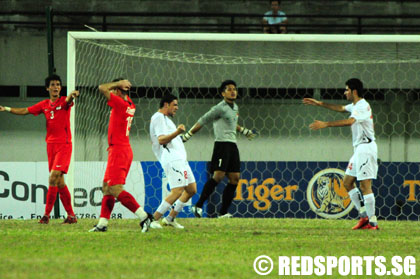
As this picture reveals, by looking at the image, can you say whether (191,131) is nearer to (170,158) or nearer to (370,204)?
(170,158)

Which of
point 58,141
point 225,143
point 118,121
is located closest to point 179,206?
point 118,121

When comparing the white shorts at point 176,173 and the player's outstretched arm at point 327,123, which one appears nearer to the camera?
the player's outstretched arm at point 327,123

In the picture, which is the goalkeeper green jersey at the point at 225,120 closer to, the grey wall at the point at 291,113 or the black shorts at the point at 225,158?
the black shorts at the point at 225,158

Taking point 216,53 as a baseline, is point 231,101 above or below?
below

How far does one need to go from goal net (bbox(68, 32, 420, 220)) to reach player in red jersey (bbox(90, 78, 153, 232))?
4.40 meters

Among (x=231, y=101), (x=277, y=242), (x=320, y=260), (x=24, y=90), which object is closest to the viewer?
(x=320, y=260)

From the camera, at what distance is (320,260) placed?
596 cm

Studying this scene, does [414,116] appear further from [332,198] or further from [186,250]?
[186,250]

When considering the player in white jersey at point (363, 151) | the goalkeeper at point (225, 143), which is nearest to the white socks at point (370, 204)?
the player in white jersey at point (363, 151)

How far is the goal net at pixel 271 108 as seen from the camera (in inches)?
494

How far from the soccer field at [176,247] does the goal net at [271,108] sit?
9.52 ft

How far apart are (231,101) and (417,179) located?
3752 mm

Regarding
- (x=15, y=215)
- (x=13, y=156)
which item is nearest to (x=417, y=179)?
(x=15, y=215)

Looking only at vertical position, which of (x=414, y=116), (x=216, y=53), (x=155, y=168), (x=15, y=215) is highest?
(x=216, y=53)
